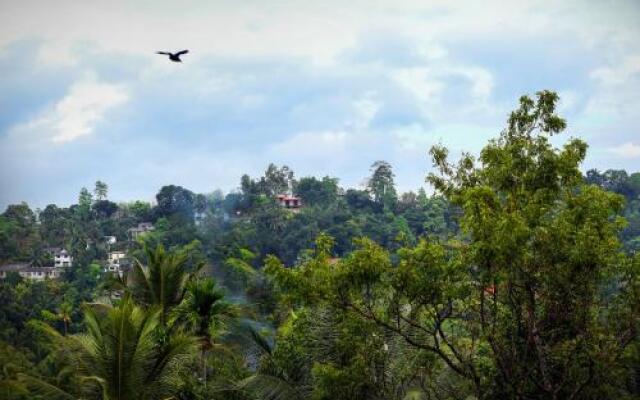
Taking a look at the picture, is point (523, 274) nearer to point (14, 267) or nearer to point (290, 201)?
point (14, 267)

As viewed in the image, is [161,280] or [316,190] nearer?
[161,280]

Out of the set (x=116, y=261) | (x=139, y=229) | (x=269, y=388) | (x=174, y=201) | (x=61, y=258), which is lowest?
(x=269, y=388)

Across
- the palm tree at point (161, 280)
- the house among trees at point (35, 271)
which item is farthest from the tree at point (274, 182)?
the palm tree at point (161, 280)

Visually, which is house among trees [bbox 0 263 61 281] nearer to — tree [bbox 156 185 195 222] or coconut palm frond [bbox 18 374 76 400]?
tree [bbox 156 185 195 222]

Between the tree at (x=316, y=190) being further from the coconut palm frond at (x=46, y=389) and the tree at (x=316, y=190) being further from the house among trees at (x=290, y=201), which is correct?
the coconut palm frond at (x=46, y=389)

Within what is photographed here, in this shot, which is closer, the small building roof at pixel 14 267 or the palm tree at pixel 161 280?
the palm tree at pixel 161 280

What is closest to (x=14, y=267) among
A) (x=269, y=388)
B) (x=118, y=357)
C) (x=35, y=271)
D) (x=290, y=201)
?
(x=35, y=271)
